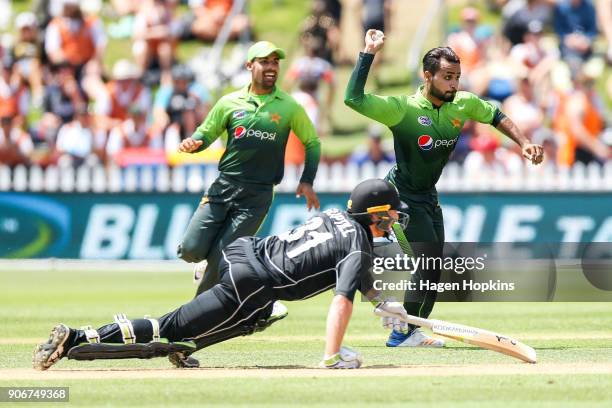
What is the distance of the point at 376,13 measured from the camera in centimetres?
2662

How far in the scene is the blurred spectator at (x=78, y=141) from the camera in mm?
24250

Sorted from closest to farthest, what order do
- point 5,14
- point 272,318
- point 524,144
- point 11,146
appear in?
point 272,318
point 524,144
point 11,146
point 5,14

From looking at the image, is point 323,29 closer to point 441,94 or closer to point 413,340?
point 441,94

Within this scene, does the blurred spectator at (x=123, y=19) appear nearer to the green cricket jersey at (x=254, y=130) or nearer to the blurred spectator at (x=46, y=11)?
the blurred spectator at (x=46, y=11)

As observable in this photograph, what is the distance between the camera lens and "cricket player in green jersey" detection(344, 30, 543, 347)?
11836mm

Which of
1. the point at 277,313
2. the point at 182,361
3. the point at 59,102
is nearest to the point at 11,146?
the point at 59,102

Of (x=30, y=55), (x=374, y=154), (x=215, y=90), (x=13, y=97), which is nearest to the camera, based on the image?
(x=374, y=154)

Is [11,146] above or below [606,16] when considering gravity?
below

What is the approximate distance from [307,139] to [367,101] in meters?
1.29

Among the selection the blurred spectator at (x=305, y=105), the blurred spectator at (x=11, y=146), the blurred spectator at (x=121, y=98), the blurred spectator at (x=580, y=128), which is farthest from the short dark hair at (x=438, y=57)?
the blurred spectator at (x=11, y=146)

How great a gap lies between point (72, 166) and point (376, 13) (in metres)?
6.73

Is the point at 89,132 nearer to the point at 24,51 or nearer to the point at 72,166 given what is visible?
the point at 72,166

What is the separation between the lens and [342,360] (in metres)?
9.79

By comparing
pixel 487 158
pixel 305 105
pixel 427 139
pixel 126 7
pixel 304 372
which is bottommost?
pixel 304 372
